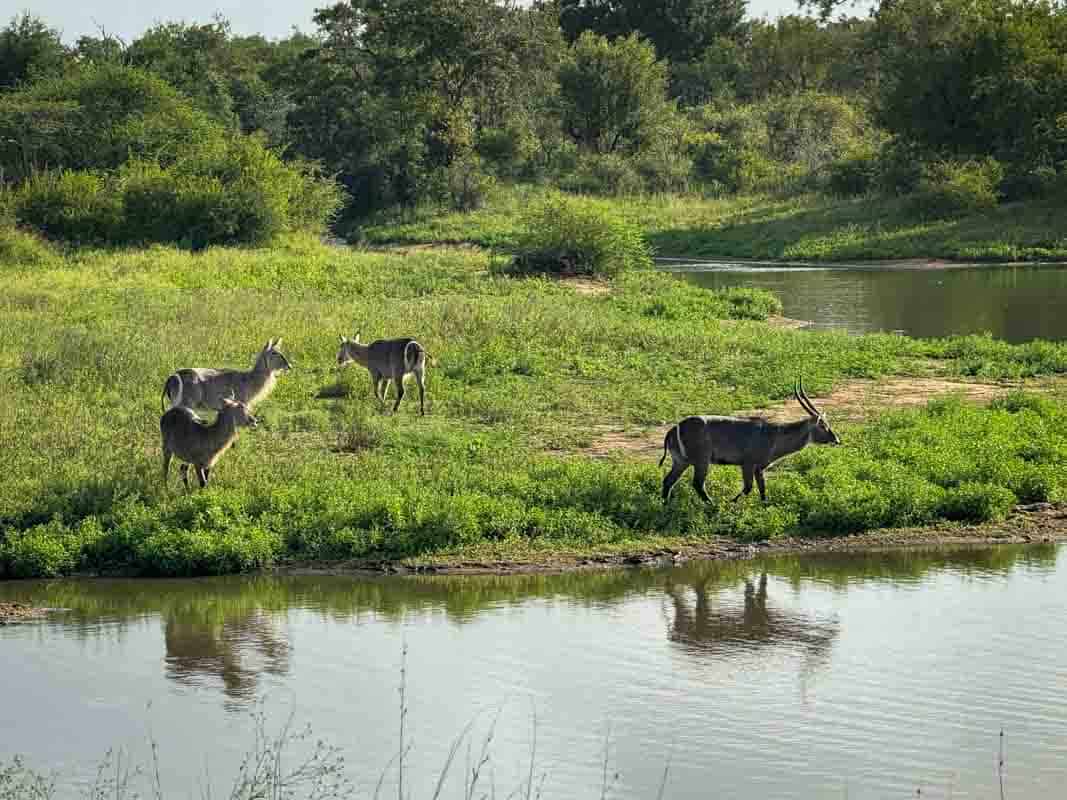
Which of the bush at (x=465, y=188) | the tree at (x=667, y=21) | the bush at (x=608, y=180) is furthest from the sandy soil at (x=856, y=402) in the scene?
the tree at (x=667, y=21)

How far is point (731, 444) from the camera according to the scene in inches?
462

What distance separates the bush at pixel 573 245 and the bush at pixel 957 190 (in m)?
13.4

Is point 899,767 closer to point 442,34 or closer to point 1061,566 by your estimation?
point 1061,566

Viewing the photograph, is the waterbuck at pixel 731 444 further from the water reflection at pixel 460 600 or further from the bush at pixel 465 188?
the bush at pixel 465 188

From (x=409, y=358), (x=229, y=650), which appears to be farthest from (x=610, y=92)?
(x=229, y=650)

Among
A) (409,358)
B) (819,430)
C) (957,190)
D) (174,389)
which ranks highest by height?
(957,190)

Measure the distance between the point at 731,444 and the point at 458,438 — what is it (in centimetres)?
280

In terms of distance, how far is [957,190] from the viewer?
124ft

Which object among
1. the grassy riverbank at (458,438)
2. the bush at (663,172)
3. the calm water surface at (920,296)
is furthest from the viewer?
the bush at (663,172)

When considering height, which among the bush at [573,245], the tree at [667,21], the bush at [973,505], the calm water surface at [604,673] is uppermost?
the tree at [667,21]

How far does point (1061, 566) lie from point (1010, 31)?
98.2 feet

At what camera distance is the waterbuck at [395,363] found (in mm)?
14656

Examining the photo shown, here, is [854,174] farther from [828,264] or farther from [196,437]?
[196,437]

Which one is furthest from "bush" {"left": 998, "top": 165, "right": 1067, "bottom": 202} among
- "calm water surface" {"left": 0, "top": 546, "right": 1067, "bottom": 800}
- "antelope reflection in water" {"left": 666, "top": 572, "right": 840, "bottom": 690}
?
"antelope reflection in water" {"left": 666, "top": 572, "right": 840, "bottom": 690}
